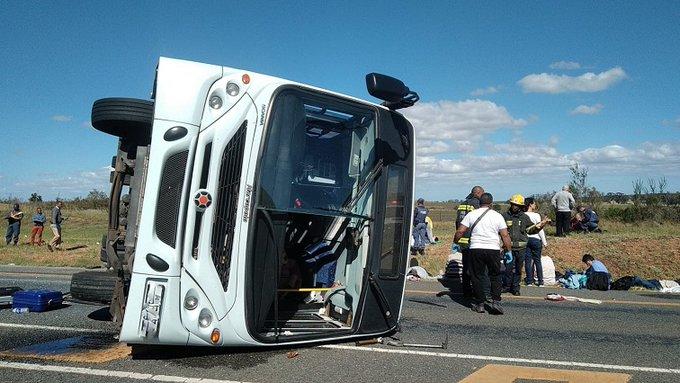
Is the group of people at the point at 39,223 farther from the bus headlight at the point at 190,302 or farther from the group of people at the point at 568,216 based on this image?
the group of people at the point at 568,216

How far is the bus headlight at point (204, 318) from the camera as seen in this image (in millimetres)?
4270

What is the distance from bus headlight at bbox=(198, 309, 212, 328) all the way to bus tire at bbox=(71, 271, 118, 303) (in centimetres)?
168

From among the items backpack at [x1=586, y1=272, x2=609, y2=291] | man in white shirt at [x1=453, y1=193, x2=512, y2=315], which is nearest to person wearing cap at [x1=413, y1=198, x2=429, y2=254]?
backpack at [x1=586, y1=272, x2=609, y2=291]

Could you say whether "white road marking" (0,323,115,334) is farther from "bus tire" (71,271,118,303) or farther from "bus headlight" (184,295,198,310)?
"bus headlight" (184,295,198,310)

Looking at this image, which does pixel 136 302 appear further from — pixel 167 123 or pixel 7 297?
pixel 7 297

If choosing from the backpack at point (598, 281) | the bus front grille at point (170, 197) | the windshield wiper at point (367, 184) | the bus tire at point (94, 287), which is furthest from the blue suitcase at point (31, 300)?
the backpack at point (598, 281)

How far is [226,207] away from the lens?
4344 mm

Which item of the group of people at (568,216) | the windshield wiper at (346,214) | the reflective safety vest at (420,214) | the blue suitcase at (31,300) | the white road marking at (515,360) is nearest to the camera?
the white road marking at (515,360)

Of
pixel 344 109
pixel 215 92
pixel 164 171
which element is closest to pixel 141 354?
pixel 164 171

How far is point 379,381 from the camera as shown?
4.19 m

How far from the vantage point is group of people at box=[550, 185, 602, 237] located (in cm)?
1518

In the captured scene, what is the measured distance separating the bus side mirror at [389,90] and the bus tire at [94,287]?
10.9 ft

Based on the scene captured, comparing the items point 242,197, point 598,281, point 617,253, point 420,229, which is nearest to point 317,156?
point 242,197

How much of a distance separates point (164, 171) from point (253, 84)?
1050 mm
